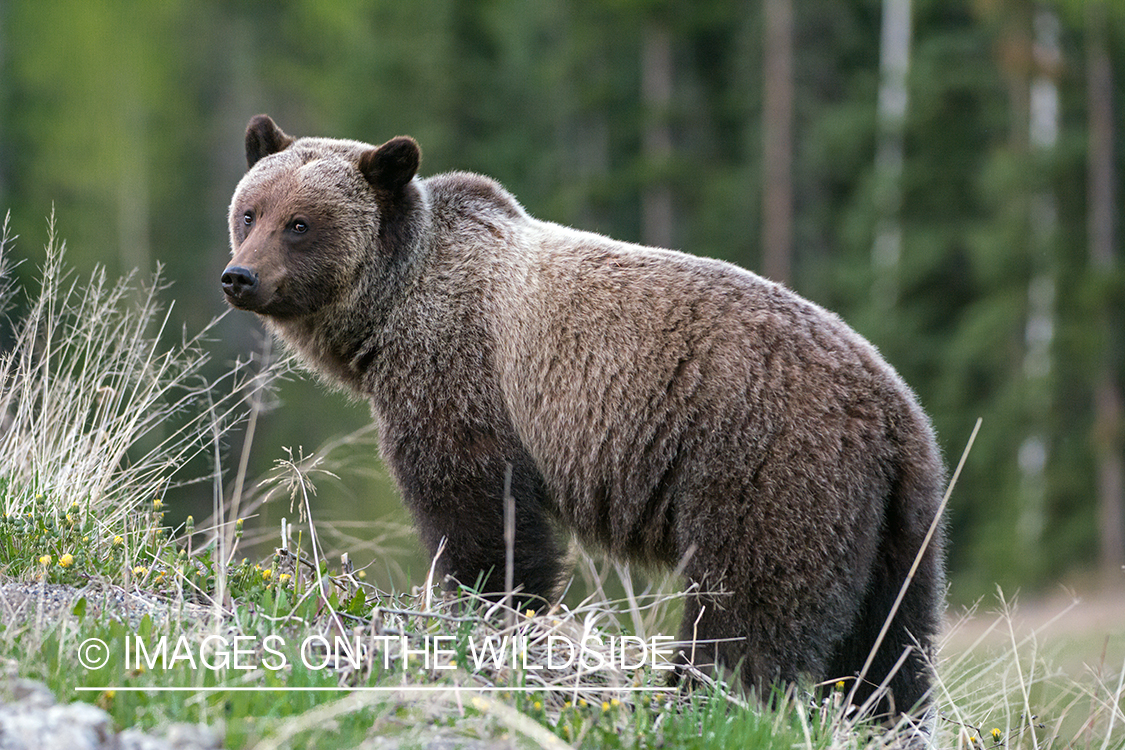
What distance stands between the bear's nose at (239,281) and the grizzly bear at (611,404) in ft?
0.05

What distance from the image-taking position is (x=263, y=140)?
601cm

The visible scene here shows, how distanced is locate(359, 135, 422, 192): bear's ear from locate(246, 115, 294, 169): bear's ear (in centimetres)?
64

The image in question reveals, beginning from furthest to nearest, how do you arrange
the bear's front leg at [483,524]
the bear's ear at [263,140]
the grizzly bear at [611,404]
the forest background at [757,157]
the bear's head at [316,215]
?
the forest background at [757,157] → the bear's ear at [263,140] → the bear's head at [316,215] → the bear's front leg at [483,524] → the grizzly bear at [611,404]

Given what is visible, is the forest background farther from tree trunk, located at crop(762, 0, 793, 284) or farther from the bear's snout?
the bear's snout

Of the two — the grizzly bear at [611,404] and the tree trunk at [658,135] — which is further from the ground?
the tree trunk at [658,135]

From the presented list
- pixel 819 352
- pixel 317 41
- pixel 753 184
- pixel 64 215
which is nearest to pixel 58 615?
pixel 819 352

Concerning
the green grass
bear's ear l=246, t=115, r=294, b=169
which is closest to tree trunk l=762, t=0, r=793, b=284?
bear's ear l=246, t=115, r=294, b=169

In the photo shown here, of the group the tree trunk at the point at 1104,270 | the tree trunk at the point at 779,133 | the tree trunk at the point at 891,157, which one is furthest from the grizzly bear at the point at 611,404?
the tree trunk at the point at 891,157

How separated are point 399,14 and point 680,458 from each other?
2566 centimetres

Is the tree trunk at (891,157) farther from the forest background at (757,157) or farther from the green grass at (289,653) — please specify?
the green grass at (289,653)

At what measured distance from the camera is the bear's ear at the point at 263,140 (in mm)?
5945

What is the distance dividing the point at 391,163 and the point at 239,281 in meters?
1.04

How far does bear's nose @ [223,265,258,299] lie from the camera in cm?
513

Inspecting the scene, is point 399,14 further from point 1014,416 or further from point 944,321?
point 1014,416
